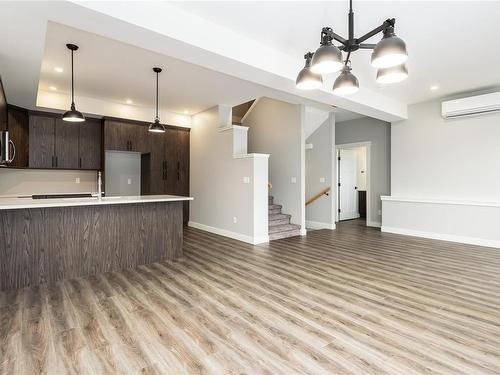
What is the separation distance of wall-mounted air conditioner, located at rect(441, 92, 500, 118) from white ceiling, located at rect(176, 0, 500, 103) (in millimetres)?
1041

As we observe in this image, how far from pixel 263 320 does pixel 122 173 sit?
5832 millimetres

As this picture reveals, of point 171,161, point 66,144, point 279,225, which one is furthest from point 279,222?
point 66,144

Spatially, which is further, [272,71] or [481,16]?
[272,71]

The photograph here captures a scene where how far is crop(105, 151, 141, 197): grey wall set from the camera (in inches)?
266

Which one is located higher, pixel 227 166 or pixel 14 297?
pixel 227 166

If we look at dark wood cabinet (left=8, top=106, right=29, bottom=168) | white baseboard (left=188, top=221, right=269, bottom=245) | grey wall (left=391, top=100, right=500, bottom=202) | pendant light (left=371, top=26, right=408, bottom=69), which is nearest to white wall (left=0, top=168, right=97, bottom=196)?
dark wood cabinet (left=8, top=106, right=29, bottom=168)

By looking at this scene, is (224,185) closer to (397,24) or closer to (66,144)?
(66,144)

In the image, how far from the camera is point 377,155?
748 centimetres

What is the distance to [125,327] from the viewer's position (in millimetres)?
2342

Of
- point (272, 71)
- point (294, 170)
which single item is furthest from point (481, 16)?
point (294, 170)

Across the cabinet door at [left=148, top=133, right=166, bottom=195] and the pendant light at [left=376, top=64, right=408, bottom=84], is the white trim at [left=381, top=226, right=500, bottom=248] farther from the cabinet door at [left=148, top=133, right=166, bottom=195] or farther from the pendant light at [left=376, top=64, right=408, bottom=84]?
the cabinet door at [left=148, top=133, right=166, bottom=195]

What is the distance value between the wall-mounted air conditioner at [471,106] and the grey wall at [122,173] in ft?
23.3

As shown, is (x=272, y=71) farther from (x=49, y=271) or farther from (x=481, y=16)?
(x=49, y=271)

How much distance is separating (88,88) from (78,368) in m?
5.13
